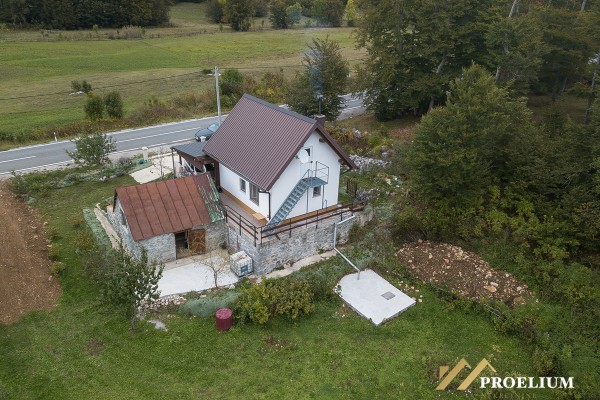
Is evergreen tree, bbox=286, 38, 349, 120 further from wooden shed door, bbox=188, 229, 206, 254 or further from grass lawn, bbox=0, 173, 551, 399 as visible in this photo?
grass lawn, bbox=0, 173, 551, 399

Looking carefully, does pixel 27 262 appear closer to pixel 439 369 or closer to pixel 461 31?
pixel 439 369

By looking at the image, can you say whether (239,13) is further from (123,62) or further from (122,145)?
(122,145)

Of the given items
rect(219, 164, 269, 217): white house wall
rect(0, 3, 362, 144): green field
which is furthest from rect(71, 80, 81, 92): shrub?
rect(219, 164, 269, 217): white house wall

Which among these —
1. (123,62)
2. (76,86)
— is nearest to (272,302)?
(76,86)

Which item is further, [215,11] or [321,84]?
[215,11]

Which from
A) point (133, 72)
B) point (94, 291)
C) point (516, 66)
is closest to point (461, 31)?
point (516, 66)

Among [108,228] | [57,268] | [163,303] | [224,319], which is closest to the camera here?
[224,319]
